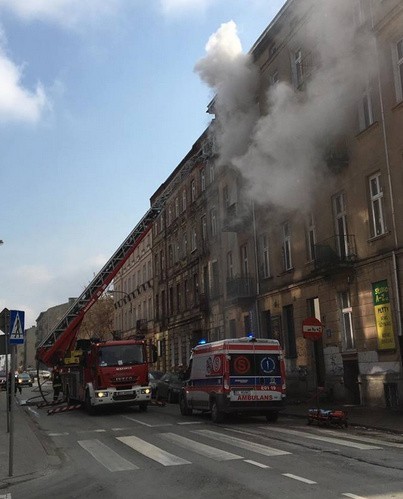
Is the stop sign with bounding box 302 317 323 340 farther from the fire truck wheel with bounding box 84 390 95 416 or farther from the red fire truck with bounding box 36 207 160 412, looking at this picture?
the fire truck wheel with bounding box 84 390 95 416

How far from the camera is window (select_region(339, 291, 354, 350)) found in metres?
18.9

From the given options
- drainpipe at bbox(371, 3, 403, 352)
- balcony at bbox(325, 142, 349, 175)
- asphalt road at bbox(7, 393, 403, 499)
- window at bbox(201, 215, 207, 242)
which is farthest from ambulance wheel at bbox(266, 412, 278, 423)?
window at bbox(201, 215, 207, 242)

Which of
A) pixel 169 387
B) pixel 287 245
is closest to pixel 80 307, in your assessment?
pixel 169 387

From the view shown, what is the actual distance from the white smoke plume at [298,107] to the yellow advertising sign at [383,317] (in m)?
4.93

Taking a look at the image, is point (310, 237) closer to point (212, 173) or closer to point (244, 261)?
point (244, 261)

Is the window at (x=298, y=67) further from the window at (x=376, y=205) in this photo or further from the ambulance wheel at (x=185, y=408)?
the ambulance wheel at (x=185, y=408)

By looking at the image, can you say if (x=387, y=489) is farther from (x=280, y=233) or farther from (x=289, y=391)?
(x=280, y=233)

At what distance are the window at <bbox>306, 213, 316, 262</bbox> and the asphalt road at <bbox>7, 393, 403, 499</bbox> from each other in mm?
8425

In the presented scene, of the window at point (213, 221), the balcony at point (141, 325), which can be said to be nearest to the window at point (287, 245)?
the window at point (213, 221)

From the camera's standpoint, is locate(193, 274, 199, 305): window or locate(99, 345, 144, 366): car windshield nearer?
locate(99, 345, 144, 366): car windshield

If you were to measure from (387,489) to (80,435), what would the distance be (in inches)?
339

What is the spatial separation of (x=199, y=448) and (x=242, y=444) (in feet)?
2.87

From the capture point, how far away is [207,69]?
22.5 meters

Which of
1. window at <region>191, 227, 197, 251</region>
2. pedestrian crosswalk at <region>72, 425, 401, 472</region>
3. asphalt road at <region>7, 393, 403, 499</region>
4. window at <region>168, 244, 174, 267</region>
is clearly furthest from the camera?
window at <region>168, 244, 174, 267</region>
